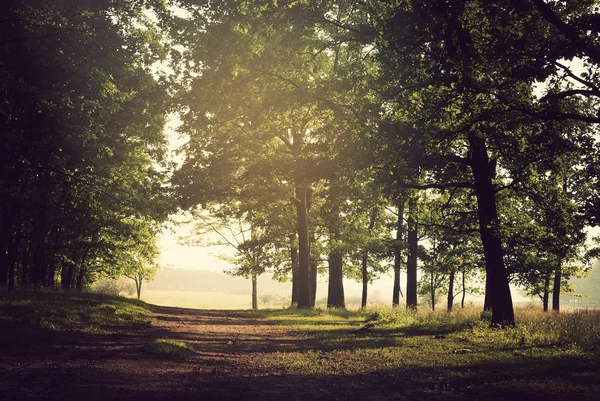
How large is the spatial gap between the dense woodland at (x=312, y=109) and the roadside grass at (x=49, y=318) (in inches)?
166

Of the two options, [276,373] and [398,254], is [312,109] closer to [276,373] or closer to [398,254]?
[276,373]

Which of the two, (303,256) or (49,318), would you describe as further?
(303,256)

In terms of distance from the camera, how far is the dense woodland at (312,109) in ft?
38.8

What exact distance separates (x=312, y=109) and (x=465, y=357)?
12247mm

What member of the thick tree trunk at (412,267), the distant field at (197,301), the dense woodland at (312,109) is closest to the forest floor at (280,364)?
the dense woodland at (312,109)

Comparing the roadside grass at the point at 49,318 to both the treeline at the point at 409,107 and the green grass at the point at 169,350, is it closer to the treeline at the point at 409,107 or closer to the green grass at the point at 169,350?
the green grass at the point at 169,350

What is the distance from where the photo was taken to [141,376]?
25.5ft

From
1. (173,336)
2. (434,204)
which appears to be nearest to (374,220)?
(434,204)

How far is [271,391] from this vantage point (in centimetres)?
706

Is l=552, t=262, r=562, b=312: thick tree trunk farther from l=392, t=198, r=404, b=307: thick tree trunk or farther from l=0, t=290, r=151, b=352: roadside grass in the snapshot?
l=0, t=290, r=151, b=352: roadside grass

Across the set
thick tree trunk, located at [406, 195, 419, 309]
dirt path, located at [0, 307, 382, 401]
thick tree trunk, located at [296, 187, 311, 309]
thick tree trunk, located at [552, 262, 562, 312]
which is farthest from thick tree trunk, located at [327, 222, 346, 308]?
dirt path, located at [0, 307, 382, 401]

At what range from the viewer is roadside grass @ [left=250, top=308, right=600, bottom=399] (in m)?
7.52

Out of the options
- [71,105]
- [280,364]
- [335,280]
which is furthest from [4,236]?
[335,280]

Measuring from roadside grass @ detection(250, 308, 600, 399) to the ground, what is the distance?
23 millimetres
